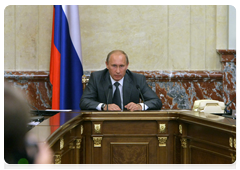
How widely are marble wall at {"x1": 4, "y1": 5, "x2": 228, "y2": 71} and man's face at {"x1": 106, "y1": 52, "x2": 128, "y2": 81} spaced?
1.48 meters

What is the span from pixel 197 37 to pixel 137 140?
301cm

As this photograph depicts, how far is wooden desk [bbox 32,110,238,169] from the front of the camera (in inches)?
101

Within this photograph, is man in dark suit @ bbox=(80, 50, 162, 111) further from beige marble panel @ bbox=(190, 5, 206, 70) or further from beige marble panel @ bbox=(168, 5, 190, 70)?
beige marble panel @ bbox=(190, 5, 206, 70)

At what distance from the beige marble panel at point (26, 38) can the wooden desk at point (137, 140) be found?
2751mm

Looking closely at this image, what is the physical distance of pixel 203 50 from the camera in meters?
5.14

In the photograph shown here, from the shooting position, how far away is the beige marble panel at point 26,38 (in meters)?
5.10

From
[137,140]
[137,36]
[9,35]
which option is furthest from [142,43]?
[137,140]

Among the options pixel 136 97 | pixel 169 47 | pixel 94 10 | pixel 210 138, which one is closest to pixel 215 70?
pixel 169 47

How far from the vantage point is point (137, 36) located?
16.9 feet

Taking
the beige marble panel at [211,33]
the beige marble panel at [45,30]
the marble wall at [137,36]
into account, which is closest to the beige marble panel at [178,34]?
the marble wall at [137,36]

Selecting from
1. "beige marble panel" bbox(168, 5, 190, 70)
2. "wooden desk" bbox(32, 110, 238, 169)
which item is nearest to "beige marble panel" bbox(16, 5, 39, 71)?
"beige marble panel" bbox(168, 5, 190, 70)

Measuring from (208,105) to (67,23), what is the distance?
8.79 ft

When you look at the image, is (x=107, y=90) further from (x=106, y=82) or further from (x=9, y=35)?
(x=9, y=35)
